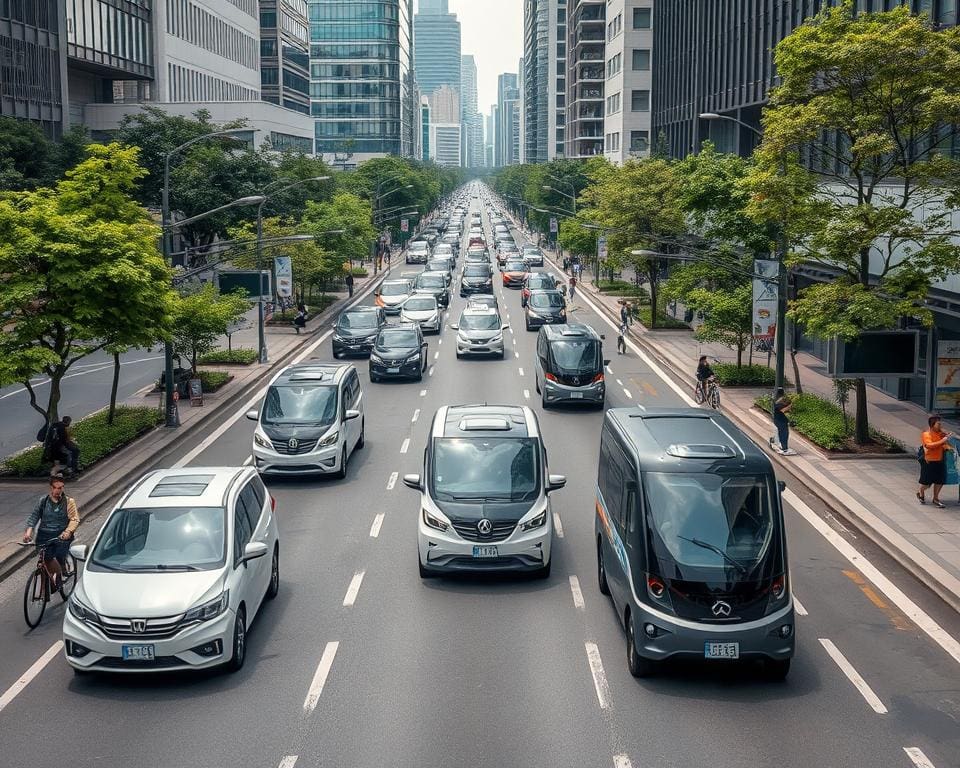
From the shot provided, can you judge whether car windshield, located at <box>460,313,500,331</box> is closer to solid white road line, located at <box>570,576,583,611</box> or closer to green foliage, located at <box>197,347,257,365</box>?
green foliage, located at <box>197,347,257,365</box>

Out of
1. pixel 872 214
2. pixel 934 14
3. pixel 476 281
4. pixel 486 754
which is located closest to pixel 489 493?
pixel 486 754

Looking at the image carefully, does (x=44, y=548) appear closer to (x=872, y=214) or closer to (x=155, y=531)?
(x=155, y=531)

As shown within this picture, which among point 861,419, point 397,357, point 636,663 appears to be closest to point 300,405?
point 861,419

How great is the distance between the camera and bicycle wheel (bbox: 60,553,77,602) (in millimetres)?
17016

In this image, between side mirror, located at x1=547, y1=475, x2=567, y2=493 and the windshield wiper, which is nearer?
the windshield wiper

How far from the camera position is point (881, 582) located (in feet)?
59.2

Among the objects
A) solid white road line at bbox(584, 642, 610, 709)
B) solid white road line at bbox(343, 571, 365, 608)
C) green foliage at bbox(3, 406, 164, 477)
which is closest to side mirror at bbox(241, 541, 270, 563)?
solid white road line at bbox(343, 571, 365, 608)

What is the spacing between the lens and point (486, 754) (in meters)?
11.6

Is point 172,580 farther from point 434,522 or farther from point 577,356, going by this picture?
point 577,356

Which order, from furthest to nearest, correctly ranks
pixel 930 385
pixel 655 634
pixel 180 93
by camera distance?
pixel 180 93
pixel 930 385
pixel 655 634

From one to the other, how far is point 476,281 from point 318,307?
12.9 meters

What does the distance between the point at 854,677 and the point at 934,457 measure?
9468 mm

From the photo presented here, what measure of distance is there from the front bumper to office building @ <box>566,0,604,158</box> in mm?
144566

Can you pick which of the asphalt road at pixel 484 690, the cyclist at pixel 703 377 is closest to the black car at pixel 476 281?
the cyclist at pixel 703 377
